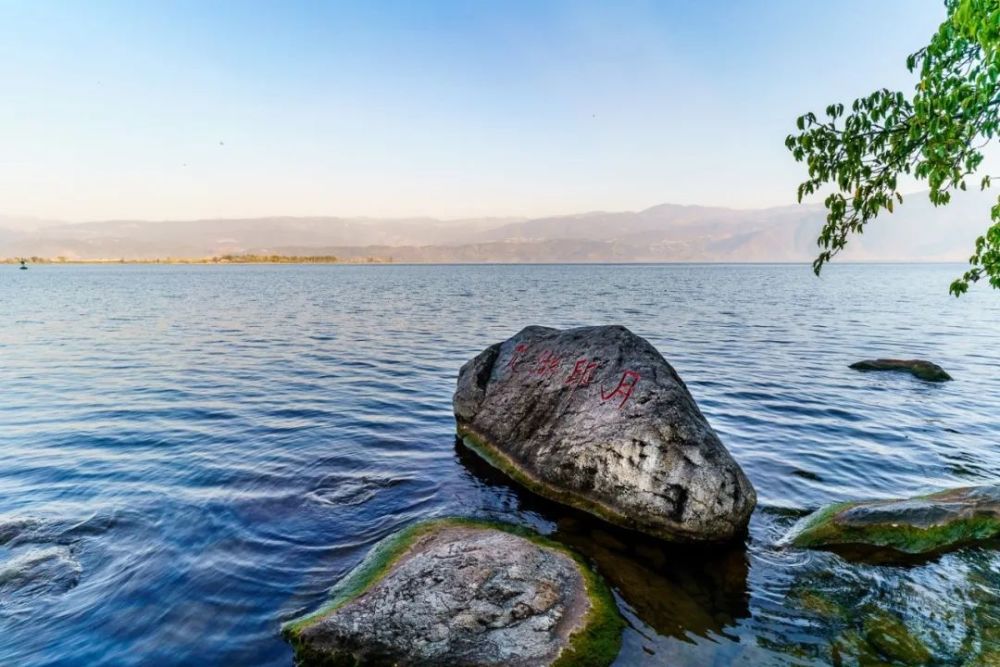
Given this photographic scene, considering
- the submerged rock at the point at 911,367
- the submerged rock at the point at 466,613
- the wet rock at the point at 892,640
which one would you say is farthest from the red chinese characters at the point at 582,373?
the submerged rock at the point at 911,367

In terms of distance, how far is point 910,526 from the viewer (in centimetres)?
882

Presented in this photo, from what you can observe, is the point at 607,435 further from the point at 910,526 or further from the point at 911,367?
the point at 911,367

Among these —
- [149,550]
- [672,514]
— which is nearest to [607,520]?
[672,514]

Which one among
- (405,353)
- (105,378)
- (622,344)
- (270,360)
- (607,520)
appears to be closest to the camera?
(607,520)

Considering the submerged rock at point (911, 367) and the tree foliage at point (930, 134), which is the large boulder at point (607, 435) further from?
the submerged rock at point (911, 367)

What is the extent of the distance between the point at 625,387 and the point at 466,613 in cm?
584

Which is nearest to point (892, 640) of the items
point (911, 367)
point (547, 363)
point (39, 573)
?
point (547, 363)

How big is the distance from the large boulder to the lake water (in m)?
0.54

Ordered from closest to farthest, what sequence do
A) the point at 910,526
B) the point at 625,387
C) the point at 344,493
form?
the point at 910,526, the point at 625,387, the point at 344,493

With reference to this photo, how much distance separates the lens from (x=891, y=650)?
631 cm

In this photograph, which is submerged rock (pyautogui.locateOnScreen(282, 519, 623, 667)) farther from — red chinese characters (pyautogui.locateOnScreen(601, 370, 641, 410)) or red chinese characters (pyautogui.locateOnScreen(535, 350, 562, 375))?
red chinese characters (pyautogui.locateOnScreen(535, 350, 562, 375))

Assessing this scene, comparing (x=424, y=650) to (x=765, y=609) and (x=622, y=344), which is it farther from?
(x=622, y=344)

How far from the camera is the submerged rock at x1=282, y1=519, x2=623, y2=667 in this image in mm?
6000

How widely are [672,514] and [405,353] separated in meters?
22.0
